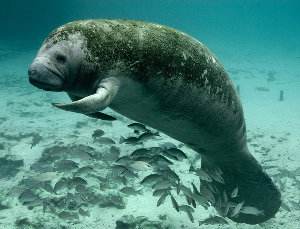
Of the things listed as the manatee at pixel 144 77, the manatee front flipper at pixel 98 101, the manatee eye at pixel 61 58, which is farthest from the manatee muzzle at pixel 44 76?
the manatee front flipper at pixel 98 101

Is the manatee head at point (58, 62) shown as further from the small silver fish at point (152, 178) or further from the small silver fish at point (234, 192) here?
the small silver fish at point (234, 192)

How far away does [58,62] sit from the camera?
3119mm

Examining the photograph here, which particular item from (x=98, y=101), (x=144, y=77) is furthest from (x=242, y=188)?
(x=98, y=101)

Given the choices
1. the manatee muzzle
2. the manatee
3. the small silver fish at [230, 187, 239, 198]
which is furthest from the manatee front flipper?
the small silver fish at [230, 187, 239, 198]

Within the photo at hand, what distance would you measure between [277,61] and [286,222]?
39056 mm

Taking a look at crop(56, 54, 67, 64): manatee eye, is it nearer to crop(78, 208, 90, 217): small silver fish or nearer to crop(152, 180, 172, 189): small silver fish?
crop(152, 180, 172, 189): small silver fish

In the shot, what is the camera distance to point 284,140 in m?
13.1

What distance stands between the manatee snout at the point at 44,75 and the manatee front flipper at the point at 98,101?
0.90 ft

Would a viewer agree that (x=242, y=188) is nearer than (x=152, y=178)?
No

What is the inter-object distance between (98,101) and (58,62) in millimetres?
566

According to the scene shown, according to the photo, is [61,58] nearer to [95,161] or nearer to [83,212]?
[83,212]

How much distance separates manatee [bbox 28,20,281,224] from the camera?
3.15m

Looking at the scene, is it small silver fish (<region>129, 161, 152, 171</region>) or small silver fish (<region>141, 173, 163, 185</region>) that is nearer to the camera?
small silver fish (<region>141, 173, 163, 185</region>)

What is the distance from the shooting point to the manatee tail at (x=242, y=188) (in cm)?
592
